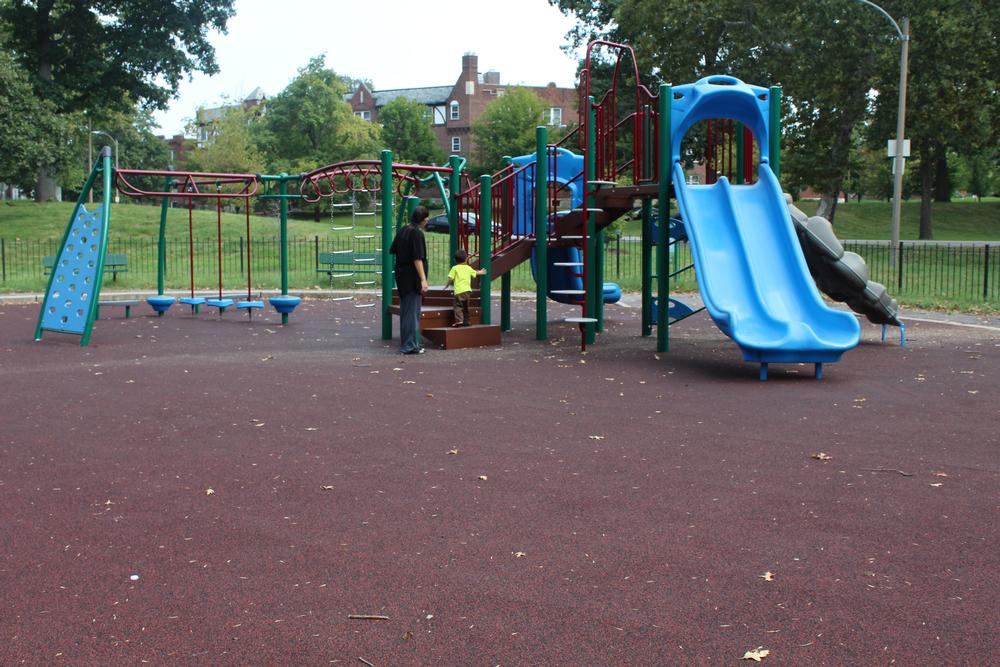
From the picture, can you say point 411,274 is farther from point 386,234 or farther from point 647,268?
point 647,268

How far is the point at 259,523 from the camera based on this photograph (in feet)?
17.7

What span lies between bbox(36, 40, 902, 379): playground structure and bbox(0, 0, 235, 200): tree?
28180mm

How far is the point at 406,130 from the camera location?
74.1m

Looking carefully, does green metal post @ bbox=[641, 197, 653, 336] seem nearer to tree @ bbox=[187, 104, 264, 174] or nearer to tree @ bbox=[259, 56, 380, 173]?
tree @ bbox=[187, 104, 264, 174]

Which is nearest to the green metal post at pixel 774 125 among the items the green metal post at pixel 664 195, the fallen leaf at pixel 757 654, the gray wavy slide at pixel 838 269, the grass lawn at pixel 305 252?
the gray wavy slide at pixel 838 269

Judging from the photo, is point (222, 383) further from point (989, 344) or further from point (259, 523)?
point (989, 344)

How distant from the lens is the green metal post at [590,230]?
13539 mm

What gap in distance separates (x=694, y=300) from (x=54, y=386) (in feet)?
45.8

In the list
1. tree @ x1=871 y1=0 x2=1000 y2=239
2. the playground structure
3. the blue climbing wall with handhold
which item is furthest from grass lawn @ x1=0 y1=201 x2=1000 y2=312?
the playground structure

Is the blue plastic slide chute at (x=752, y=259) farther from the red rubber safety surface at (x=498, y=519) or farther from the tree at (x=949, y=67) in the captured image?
the tree at (x=949, y=67)

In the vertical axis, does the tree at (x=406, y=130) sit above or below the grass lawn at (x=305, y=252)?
above

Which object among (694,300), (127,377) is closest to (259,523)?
(127,377)

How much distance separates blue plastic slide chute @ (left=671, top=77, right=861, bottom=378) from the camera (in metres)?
10.7

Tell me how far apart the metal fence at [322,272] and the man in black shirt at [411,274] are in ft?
19.4
